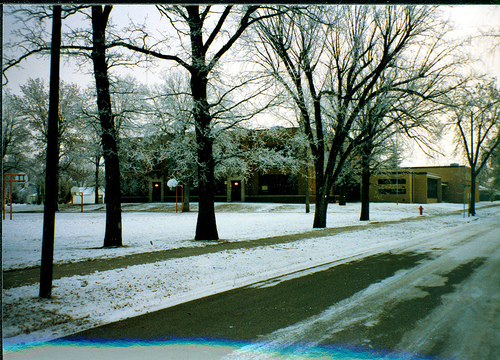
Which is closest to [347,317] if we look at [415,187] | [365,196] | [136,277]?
[136,277]

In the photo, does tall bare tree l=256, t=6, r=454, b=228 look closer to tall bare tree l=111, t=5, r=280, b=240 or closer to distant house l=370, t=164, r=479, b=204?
tall bare tree l=111, t=5, r=280, b=240

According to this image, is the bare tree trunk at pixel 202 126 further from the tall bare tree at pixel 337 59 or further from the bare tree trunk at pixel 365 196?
the bare tree trunk at pixel 365 196

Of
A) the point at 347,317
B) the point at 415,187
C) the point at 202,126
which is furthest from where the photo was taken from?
the point at 415,187

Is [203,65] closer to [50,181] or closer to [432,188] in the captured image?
[50,181]

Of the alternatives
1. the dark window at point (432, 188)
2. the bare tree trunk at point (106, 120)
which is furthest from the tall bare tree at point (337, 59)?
the dark window at point (432, 188)

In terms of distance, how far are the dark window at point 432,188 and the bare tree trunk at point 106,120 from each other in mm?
61227

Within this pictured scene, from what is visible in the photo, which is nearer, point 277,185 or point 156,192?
point 156,192

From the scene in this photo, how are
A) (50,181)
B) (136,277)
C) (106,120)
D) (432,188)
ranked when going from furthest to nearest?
(432,188) < (106,120) < (136,277) < (50,181)

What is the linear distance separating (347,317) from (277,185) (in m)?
43.3

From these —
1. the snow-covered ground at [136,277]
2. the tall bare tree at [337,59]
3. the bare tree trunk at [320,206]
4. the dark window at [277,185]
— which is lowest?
the snow-covered ground at [136,277]

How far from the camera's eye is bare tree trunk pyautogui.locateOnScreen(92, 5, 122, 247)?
11.5 meters

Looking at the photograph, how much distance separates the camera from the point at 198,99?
12570 millimetres

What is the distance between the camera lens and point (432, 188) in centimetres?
6362

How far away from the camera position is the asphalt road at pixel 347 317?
418cm
